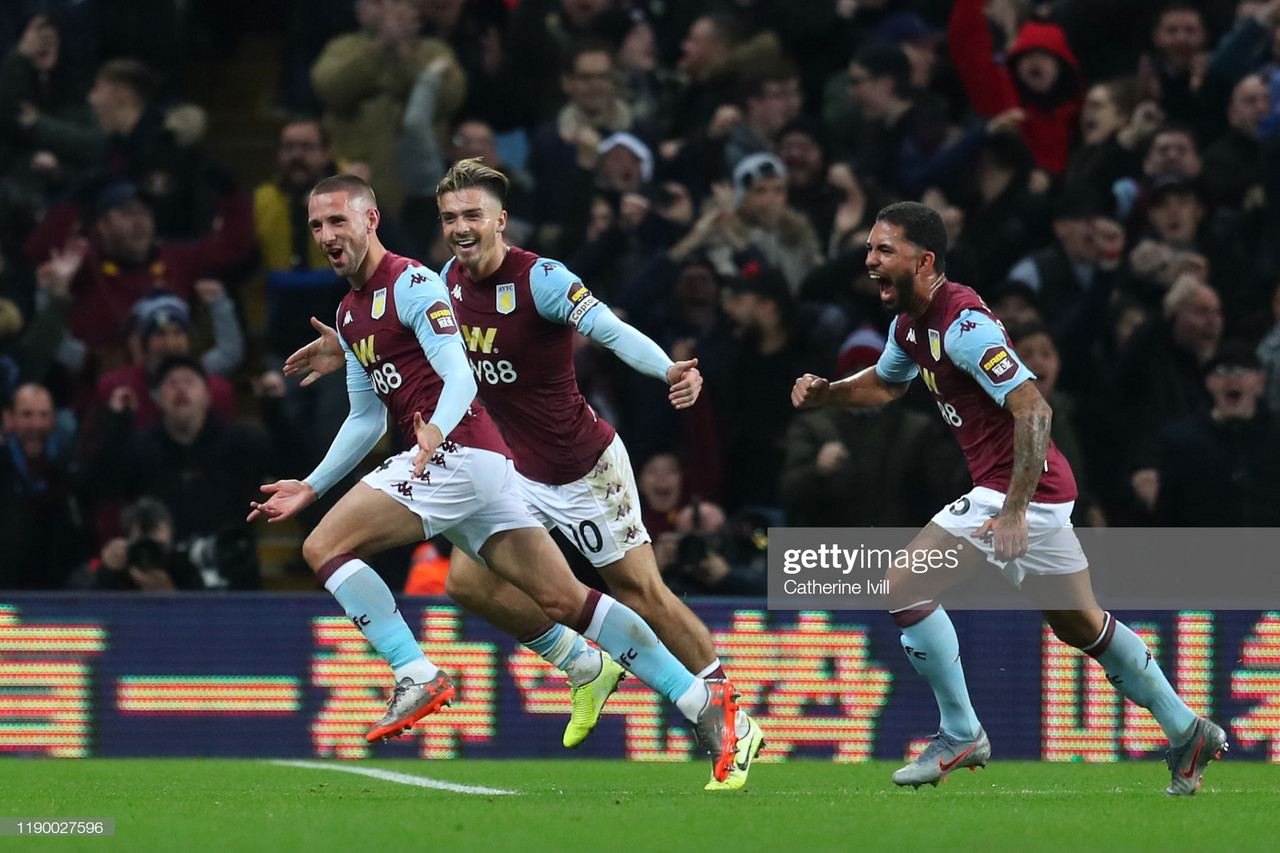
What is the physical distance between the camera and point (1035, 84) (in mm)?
14109

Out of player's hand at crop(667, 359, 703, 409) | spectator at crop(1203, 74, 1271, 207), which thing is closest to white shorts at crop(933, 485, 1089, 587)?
player's hand at crop(667, 359, 703, 409)

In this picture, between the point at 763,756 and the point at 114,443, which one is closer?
the point at 763,756

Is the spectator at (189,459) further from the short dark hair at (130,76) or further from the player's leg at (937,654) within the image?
the player's leg at (937,654)

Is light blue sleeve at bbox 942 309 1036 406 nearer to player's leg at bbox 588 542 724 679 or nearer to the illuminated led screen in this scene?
player's leg at bbox 588 542 724 679

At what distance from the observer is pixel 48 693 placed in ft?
37.3

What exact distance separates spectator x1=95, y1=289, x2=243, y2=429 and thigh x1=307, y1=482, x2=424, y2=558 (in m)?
4.32

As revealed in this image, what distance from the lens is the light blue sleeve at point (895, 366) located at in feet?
29.1

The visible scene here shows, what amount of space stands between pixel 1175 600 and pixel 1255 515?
0.72 metres

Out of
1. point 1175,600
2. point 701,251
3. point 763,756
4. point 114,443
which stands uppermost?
point 701,251

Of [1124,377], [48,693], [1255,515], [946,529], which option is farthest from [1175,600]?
[48,693]

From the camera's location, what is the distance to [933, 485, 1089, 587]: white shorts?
8.32 metres

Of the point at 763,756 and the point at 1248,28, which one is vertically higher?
the point at 1248,28

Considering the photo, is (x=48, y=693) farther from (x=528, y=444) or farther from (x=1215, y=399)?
(x=1215, y=399)

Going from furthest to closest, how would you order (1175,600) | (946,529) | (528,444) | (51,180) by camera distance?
(51,180)
(1175,600)
(528,444)
(946,529)
